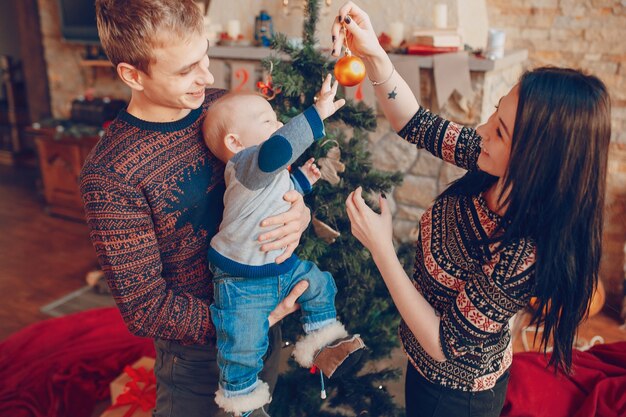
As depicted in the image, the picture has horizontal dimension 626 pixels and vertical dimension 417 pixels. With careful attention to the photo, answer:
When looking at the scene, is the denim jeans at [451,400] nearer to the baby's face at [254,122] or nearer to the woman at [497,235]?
the woman at [497,235]

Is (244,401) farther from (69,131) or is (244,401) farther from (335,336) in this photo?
(69,131)

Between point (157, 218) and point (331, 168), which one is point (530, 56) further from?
point (157, 218)

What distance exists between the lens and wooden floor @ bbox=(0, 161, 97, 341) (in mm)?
3439

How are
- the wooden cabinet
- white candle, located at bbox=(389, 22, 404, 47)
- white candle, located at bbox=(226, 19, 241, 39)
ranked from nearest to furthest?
white candle, located at bbox=(389, 22, 404, 47)
white candle, located at bbox=(226, 19, 241, 39)
the wooden cabinet

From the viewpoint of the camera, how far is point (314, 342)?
1.37 metres

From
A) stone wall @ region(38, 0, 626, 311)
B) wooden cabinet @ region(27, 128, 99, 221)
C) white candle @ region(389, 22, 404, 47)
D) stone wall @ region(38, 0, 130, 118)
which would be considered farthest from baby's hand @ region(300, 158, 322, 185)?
stone wall @ region(38, 0, 130, 118)

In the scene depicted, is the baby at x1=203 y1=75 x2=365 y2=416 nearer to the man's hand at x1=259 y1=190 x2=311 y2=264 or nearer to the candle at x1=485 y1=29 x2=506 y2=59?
the man's hand at x1=259 y1=190 x2=311 y2=264

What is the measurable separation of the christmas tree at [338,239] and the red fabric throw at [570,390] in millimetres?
530

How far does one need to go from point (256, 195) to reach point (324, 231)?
0.39 m

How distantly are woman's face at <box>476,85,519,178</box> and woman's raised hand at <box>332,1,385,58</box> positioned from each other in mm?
384

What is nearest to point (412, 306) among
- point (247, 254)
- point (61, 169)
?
point (247, 254)

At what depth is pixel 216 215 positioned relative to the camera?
1313 millimetres

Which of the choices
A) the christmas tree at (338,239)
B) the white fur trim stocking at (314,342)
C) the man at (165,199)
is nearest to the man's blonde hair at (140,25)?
the man at (165,199)

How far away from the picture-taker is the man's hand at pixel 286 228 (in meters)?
1.25
